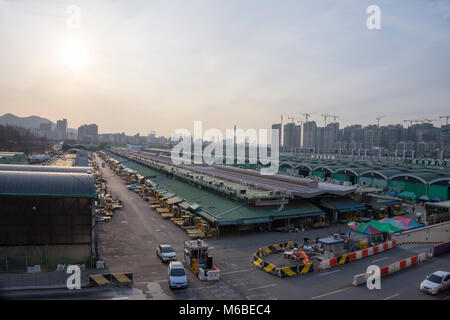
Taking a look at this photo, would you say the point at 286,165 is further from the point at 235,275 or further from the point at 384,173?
the point at 235,275

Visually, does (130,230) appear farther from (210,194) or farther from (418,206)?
(418,206)

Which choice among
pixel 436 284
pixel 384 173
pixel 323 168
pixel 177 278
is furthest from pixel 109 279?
pixel 323 168

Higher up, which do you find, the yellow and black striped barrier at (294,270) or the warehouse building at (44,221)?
the warehouse building at (44,221)

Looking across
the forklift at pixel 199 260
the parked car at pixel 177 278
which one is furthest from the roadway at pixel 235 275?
the forklift at pixel 199 260

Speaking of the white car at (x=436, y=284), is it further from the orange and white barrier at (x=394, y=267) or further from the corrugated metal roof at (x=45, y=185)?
the corrugated metal roof at (x=45, y=185)
